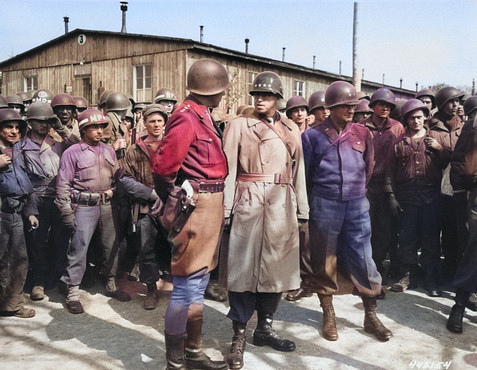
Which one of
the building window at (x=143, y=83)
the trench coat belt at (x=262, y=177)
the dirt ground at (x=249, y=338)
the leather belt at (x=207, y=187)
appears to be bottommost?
the dirt ground at (x=249, y=338)

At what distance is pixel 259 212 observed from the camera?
369cm

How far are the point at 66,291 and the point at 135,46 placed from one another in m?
14.9

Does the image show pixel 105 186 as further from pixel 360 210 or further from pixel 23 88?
pixel 23 88

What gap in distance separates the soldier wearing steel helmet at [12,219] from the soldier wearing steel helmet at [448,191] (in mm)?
4813

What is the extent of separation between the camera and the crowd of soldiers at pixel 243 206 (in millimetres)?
3301

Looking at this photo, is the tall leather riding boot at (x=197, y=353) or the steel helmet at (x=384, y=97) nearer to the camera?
the tall leather riding boot at (x=197, y=353)

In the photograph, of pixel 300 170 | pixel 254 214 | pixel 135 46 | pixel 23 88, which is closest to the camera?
pixel 254 214

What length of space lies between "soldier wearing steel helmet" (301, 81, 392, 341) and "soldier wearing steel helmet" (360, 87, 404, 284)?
4.91 feet

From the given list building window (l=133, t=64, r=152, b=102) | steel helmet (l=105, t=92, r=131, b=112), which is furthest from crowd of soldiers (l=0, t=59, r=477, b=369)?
building window (l=133, t=64, r=152, b=102)

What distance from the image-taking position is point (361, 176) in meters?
4.20

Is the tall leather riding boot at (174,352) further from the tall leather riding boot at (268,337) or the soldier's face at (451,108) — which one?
the soldier's face at (451,108)

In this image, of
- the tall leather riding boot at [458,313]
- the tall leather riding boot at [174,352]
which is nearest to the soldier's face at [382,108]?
the tall leather riding boot at [458,313]

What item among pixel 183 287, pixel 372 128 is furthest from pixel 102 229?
pixel 372 128

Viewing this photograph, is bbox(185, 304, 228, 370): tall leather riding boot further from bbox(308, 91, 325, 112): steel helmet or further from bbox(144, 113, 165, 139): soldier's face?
bbox(308, 91, 325, 112): steel helmet
